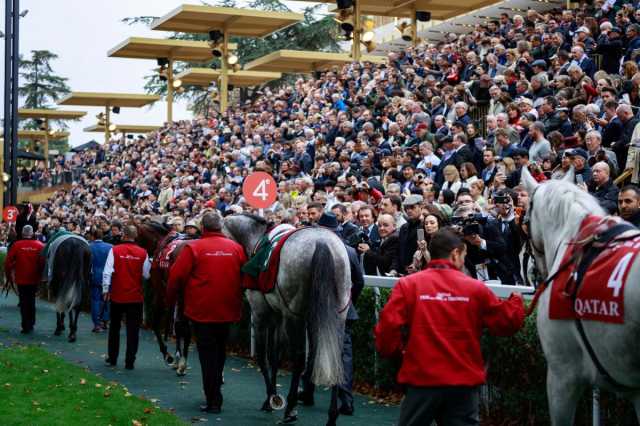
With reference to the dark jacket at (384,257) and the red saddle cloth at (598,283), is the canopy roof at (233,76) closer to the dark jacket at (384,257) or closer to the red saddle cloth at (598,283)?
the dark jacket at (384,257)

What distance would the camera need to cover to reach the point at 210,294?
27.9 feet

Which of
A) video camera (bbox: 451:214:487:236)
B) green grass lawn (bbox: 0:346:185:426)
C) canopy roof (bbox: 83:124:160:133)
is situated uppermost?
canopy roof (bbox: 83:124:160:133)

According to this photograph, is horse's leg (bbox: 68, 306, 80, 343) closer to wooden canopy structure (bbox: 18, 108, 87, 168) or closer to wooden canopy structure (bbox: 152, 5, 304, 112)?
wooden canopy structure (bbox: 152, 5, 304, 112)

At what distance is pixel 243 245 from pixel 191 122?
2637cm

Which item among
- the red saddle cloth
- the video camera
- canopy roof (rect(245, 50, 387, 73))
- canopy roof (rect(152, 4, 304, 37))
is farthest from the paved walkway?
canopy roof (rect(245, 50, 387, 73))

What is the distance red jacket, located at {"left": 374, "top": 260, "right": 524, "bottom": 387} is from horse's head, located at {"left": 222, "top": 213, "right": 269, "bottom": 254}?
4766 mm

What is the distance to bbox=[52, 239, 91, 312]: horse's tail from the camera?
14.2 meters

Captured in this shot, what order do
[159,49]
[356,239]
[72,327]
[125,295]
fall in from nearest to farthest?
[356,239] → [125,295] → [72,327] → [159,49]

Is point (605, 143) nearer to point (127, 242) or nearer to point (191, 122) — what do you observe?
point (127, 242)

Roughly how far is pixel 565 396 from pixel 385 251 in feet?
16.4

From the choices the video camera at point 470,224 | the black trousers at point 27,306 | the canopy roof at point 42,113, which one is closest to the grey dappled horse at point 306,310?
→ the video camera at point 470,224

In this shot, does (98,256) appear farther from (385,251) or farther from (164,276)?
(385,251)

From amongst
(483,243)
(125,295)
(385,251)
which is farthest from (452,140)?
(483,243)

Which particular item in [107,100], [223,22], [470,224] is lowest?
[470,224]
